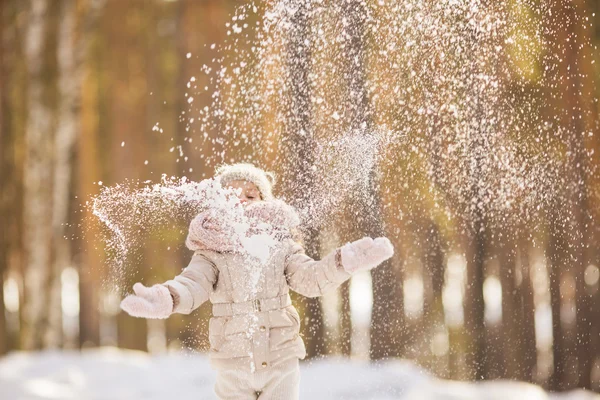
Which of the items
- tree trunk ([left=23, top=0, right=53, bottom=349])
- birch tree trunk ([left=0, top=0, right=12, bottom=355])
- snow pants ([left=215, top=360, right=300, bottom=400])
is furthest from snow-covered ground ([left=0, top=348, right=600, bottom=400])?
snow pants ([left=215, top=360, right=300, bottom=400])

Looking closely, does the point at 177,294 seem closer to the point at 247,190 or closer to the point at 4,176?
the point at 247,190

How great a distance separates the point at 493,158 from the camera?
7.08ft

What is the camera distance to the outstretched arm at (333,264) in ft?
4.43

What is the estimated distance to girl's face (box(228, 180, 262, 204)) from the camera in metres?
1.58

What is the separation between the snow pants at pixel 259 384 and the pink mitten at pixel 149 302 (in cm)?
22

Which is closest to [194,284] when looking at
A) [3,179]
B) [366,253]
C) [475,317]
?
[366,253]

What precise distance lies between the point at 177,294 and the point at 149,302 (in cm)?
8

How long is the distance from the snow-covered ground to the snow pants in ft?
3.36

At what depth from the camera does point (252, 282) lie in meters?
1.50

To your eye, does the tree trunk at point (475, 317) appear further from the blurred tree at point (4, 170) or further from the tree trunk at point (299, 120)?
the blurred tree at point (4, 170)

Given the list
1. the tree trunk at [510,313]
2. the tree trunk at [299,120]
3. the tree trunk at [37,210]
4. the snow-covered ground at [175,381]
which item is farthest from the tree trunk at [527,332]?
the tree trunk at [37,210]

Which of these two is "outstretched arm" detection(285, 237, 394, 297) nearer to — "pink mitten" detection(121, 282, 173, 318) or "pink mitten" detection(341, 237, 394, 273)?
"pink mitten" detection(341, 237, 394, 273)

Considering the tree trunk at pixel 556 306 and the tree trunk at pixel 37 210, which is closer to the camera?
the tree trunk at pixel 556 306

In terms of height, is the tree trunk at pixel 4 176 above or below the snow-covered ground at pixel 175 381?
above
